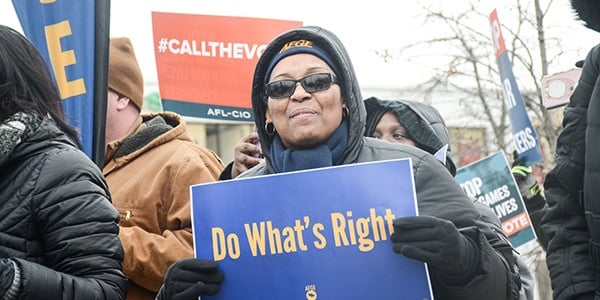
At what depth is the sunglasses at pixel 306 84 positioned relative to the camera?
3314mm

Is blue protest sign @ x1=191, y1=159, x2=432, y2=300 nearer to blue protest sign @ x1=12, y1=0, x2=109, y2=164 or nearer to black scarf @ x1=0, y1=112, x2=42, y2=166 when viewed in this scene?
black scarf @ x1=0, y1=112, x2=42, y2=166

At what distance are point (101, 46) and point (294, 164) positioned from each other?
1.33m

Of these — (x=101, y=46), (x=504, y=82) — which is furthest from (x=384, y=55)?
(x=101, y=46)

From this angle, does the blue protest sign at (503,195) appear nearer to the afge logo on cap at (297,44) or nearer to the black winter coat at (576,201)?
the black winter coat at (576,201)

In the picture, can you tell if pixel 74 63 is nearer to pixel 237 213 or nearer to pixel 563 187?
pixel 237 213

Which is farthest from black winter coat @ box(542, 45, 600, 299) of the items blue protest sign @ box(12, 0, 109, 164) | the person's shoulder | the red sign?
the red sign

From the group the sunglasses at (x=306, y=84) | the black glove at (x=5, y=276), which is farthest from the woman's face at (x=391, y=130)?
the black glove at (x=5, y=276)

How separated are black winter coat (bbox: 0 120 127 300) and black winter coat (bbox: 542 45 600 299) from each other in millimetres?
1343

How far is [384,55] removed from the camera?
1307 cm

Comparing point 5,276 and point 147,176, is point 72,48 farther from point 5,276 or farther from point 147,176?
point 5,276

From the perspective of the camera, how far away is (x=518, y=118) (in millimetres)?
7984

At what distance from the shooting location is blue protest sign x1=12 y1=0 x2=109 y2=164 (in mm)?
4223

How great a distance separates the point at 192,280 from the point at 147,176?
1359 mm

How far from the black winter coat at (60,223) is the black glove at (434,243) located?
828 mm
